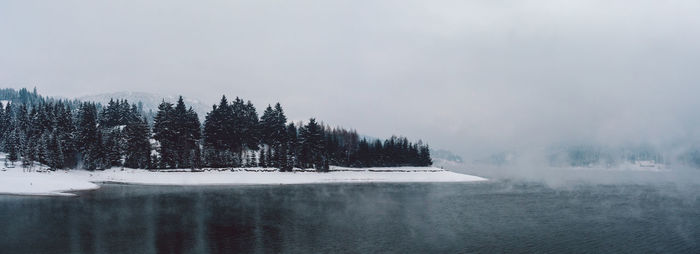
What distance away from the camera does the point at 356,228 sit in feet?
125

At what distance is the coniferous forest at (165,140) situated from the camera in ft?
296

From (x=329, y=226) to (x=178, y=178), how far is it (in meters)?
60.5

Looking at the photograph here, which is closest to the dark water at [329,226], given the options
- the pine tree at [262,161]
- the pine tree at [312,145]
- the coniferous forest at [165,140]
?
the coniferous forest at [165,140]

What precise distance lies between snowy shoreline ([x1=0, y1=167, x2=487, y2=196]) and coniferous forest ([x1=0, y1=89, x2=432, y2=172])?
4.55m

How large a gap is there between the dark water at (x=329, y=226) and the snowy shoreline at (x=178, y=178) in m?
9.20

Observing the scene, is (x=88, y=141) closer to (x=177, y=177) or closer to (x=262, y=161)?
(x=177, y=177)

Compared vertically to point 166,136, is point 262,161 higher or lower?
lower

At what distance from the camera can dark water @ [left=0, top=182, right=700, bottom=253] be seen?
99.7 ft

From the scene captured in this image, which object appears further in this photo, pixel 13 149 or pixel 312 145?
pixel 312 145

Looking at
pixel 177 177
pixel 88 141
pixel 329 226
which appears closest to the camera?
pixel 329 226

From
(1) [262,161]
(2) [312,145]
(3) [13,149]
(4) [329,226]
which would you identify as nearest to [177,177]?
(1) [262,161]

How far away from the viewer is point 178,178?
87688 mm

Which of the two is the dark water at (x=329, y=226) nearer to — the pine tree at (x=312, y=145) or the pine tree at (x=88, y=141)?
the pine tree at (x=88, y=141)

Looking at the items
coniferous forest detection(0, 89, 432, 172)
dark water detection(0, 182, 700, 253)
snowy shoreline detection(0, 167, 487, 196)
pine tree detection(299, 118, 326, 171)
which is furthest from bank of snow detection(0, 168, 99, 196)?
pine tree detection(299, 118, 326, 171)
